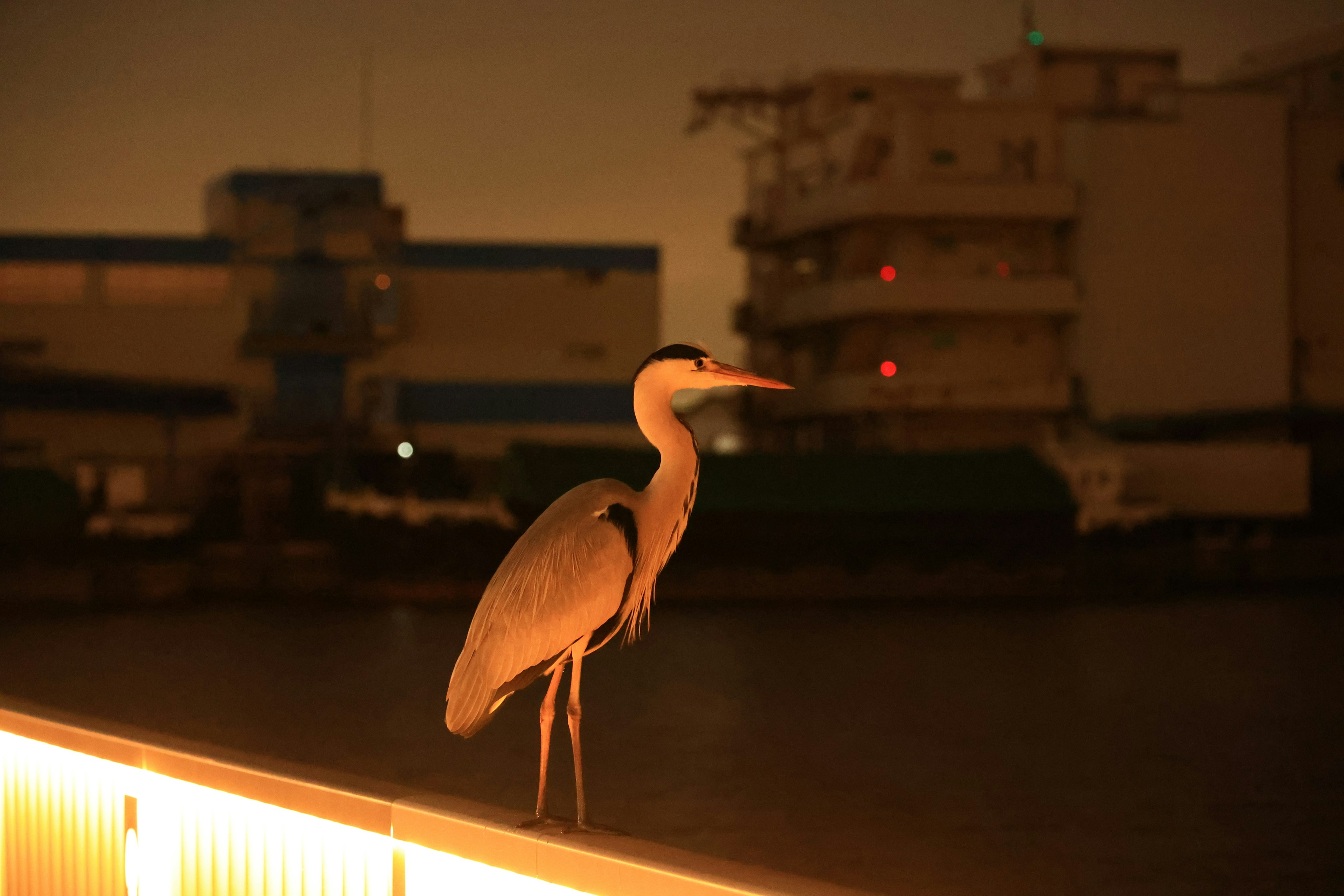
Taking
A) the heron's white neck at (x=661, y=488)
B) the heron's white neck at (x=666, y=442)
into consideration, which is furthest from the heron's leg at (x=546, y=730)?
the heron's white neck at (x=666, y=442)

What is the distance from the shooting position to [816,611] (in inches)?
816

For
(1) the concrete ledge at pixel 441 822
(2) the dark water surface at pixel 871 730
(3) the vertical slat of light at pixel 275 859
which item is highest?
(1) the concrete ledge at pixel 441 822

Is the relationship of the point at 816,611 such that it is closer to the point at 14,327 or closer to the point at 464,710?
the point at 464,710

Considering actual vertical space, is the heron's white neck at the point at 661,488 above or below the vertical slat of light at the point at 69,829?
above

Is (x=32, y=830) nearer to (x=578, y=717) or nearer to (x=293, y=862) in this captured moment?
(x=293, y=862)

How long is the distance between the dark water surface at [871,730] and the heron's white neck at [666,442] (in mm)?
2565

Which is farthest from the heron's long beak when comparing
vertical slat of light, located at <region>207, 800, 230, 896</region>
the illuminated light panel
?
vertical slat of light, located at <region>207, 800, 230, 896</region>

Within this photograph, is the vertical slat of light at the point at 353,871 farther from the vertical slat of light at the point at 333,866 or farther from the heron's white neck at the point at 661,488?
the heron's white neck at the point at 661,488

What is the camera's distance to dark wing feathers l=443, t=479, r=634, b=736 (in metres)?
3.94

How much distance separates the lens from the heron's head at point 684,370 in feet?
12.7

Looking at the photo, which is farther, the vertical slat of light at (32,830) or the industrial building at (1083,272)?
the industrial building at (1083,272)

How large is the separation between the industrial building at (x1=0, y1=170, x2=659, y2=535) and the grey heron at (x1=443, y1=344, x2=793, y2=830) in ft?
112

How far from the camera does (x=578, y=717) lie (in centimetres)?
429

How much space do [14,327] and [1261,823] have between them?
1559 inches
